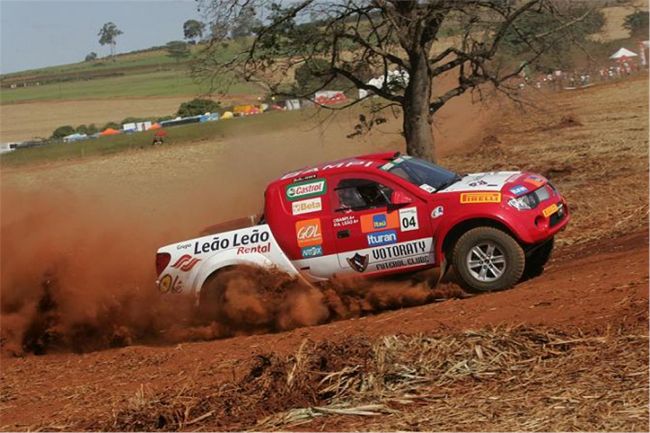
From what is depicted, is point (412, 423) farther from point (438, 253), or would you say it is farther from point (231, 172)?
point (231, 172)

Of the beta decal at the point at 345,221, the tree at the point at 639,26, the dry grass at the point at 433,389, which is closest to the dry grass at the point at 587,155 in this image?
the beta decal at the point at 345,221

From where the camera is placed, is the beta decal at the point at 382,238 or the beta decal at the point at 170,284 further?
the beta decal at the point at 170,284

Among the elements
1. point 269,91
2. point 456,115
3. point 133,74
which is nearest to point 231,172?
point 269,91

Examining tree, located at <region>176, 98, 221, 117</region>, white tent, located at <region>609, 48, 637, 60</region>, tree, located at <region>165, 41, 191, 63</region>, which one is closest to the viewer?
tree, located at <region>165, 41, 191, 63</region>

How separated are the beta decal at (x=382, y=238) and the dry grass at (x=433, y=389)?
3109mm

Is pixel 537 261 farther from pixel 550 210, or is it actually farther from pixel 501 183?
pixel 501 183

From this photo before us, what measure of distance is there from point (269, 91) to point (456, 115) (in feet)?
73.6

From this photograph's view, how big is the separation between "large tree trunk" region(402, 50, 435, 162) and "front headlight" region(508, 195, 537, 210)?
576cm

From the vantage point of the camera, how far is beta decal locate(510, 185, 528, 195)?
10442 millimetres

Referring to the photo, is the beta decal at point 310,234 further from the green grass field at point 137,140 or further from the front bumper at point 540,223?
the green grass field at point 137,140

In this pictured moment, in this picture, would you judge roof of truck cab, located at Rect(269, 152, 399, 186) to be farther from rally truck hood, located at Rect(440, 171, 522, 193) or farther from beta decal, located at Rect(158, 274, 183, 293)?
beta decal, located at Rect(158, 274, 183, 293)

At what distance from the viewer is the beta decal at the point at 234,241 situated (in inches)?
441

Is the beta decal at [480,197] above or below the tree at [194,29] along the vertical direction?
below

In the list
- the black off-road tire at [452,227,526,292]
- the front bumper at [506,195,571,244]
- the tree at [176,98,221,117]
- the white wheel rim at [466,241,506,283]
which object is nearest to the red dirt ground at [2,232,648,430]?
the black off-road tire at [452,227,526,292]
